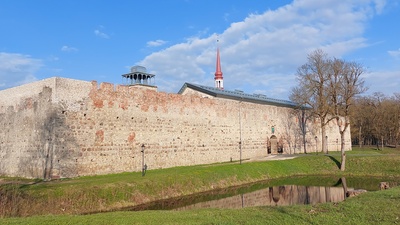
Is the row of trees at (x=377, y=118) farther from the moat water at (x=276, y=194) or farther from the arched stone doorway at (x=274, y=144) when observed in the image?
the moat water at (x=276, y=194)

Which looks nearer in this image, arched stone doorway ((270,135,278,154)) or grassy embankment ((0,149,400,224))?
grassy embankment ((0,149,400,224))

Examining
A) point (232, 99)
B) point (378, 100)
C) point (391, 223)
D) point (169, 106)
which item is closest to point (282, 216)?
point (391, 223)

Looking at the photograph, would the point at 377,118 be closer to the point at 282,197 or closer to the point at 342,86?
the point at 342,86

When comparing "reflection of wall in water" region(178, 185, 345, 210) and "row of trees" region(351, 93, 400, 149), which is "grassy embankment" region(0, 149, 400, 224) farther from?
"row of trees" region(351, 93, 400, 149)

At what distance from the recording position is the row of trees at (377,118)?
49.2 meters

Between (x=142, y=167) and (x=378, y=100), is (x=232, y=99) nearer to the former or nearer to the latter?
(x=142, y=167)

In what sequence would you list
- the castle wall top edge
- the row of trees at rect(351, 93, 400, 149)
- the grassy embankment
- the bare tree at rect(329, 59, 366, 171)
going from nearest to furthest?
the grassy embankment → the castle wall top edge → the bare tree at rect(329, 59, 366, 171) → the row of trees at rect(351, 93, 400, 149)

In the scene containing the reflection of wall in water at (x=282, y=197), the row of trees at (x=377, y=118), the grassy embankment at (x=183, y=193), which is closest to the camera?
the grassy embankment at (x=183, y=193)

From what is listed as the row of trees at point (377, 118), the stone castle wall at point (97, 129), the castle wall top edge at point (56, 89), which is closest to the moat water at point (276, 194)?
the stone castle wall at point (97, 129)

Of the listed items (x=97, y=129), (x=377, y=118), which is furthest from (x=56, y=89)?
(x=377, y=118)

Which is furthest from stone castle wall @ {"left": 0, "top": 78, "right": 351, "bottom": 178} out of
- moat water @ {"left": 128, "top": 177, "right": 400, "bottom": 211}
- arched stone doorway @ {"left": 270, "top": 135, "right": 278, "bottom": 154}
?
arched stone doorway @ {"left": 270, "top": 135, "right": 278, "bottom": 154}

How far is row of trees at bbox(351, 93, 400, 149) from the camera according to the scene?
49.2m

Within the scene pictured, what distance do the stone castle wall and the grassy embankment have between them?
75.7 inches

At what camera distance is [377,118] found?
167ft
